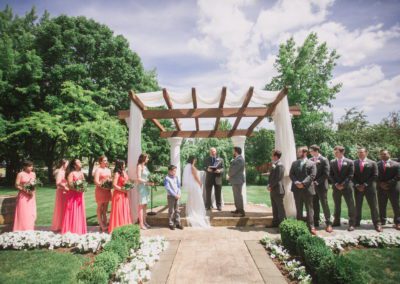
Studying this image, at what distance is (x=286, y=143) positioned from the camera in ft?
24.2

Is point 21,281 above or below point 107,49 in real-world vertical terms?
below

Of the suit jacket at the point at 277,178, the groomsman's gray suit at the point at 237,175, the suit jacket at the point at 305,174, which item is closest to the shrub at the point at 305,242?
the suit jacket at the point at 305,174

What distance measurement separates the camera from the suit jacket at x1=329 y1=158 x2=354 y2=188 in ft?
21.7

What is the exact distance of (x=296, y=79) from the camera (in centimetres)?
2503

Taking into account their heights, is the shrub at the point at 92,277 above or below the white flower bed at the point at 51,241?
above

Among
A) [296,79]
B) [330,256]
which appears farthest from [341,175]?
[296,79]

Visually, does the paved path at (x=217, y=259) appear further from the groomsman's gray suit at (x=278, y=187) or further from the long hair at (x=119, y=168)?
the long hair at (x=119, y=168)

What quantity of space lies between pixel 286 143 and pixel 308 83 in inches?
823

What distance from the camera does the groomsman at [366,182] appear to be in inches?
257

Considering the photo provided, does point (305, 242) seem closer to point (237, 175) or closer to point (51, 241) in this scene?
point (237, 175)

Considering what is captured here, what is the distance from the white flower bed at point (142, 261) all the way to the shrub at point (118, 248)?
0.58ft

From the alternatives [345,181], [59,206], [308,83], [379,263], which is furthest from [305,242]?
[308,83]

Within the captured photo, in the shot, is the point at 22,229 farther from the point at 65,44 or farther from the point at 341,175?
the point at 65,44

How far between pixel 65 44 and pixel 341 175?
862 inches
